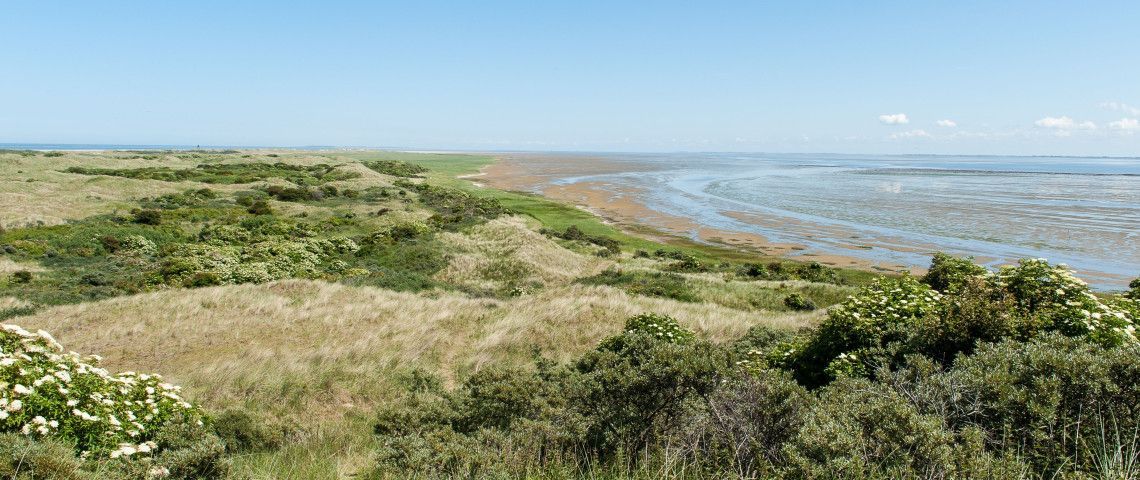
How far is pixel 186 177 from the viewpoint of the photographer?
63312 millimetres

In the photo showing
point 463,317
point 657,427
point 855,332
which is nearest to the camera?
point 657,427

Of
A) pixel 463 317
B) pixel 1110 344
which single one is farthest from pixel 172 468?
pixel 463 317

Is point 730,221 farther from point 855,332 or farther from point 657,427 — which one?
point 657,427

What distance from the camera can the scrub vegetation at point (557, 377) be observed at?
182 inches

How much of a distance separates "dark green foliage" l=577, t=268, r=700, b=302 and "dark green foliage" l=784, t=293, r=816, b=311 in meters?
3.51

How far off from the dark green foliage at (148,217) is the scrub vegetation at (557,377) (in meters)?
10.5

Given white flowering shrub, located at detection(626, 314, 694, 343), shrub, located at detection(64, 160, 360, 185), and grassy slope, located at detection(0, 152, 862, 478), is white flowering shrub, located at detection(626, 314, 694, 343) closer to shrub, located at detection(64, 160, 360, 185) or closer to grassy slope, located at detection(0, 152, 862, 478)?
grassy slope, located at detection(0, 152, 862, 478)

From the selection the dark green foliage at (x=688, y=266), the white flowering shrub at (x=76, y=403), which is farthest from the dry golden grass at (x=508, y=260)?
the white flowering shrub at (x=76, y=403)

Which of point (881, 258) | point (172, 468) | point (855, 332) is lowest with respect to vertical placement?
point (881, 258)

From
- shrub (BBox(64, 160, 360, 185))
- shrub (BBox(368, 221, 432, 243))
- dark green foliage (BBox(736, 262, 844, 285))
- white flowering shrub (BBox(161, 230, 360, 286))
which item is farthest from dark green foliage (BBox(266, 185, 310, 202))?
dark green foliage (BBox(736, 262, 844, 285))

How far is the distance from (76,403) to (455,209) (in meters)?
43.2

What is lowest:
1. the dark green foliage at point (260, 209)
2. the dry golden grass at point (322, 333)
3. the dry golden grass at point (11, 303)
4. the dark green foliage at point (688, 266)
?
the dark green foliage at point (688, 266)

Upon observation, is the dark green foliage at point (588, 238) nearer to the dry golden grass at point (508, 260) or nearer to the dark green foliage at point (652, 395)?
the dry golden grass at point (508, 260)

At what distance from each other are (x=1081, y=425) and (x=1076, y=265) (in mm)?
38494
